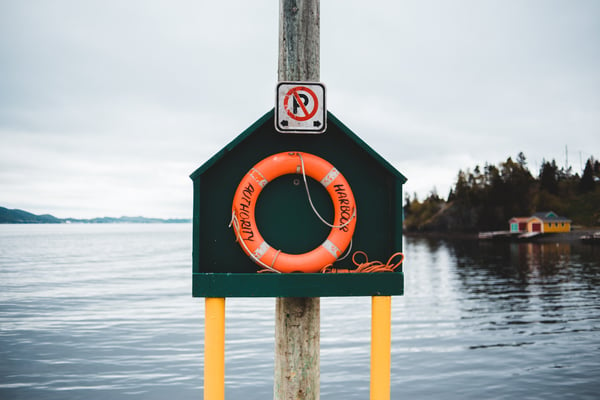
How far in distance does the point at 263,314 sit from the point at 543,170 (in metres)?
96.8

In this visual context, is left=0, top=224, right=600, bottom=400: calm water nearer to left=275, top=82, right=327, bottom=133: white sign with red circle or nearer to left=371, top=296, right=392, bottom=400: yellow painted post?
left=371, top=296, right=392, bottom=400: yellow painted post

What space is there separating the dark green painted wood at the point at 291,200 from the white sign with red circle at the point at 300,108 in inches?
5.0

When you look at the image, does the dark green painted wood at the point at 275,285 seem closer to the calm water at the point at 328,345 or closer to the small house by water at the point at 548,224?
the calm water at the point at 328,345

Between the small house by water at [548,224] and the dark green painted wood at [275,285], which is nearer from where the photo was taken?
the dark green painted wood at [275,285]

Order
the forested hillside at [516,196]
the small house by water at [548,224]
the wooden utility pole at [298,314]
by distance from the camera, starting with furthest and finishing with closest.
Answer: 1. the forested hillside at [516,196]
2. the small house by water at [548,224]
3. the wooden utility pole at [298,314]

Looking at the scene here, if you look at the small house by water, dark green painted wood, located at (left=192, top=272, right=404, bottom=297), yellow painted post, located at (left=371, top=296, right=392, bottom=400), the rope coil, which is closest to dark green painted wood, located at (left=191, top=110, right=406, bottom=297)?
the rope coil

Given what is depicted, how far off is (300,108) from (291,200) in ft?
2.02

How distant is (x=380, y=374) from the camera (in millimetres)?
2646

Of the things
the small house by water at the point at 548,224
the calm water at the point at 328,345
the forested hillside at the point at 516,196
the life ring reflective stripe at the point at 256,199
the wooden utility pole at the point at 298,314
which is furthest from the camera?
the forested hillside at the point at 516,196

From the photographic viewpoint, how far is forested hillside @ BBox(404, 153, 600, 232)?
284 ft

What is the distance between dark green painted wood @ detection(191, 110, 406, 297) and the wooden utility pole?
35 centimetres

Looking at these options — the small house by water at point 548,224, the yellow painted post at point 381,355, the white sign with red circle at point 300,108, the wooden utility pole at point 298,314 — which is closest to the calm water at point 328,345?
the yellow painted post at point 381,355

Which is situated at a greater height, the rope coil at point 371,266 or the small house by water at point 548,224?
the small house by water at point 548,224

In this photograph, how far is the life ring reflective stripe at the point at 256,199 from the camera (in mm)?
2807
